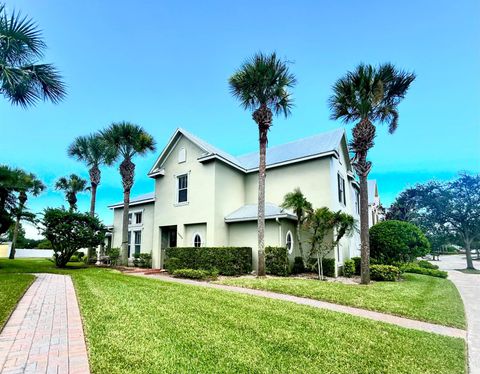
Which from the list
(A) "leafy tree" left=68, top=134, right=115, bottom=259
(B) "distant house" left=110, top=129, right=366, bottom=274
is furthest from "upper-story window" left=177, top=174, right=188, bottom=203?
(A) "leafy tree" left=68, top=134, right=115, bottom=259

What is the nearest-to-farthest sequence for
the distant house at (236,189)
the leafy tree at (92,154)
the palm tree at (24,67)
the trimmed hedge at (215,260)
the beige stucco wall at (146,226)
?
the palm tree at (24,67) < the trimmed hedge at (215,260) < the distant house at (236,189) < the beige stucco wall at (146,226) < the leafy tree at (92,154)

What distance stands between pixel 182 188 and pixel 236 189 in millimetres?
4070

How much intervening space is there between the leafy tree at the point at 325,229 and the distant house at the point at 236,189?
918 millimetres

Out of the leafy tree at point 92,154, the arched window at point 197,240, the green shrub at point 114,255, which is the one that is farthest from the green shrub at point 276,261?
the leafy tree at point 92,154

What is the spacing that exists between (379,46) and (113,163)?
2395 centimetres

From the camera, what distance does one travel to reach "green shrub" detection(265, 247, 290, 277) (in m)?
15.5

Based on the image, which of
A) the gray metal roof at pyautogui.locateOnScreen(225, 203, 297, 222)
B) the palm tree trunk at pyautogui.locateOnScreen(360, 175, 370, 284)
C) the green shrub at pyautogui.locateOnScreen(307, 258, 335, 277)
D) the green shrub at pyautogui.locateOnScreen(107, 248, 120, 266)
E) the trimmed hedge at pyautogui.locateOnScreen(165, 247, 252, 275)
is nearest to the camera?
the palm tree trunk at pyautogui.locateOnScreen(360, 175, 370, 284)

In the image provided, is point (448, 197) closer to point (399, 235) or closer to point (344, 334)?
point (399, 235)

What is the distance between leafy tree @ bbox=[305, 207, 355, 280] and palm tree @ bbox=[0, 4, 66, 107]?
45.8ft

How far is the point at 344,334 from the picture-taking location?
5570mm

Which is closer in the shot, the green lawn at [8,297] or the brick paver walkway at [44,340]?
the brick paver walkway at [44,340]

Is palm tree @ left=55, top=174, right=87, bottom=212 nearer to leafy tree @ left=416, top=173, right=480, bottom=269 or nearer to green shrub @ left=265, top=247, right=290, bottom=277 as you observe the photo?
green shrub @ left=265, top=247, right=290, bottom=277

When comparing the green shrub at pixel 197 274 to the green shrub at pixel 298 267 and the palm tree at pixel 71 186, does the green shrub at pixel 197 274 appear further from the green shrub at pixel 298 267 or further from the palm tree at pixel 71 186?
the palm tree at pixel 71 186

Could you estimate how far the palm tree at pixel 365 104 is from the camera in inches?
527
